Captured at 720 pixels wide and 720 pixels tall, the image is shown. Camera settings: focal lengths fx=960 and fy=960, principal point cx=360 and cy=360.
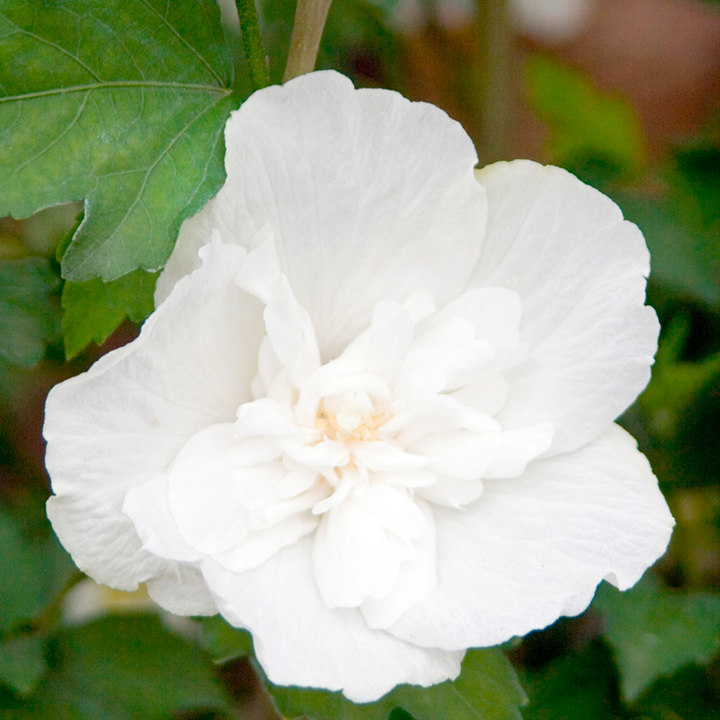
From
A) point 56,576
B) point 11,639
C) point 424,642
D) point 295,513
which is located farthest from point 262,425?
point 56,576

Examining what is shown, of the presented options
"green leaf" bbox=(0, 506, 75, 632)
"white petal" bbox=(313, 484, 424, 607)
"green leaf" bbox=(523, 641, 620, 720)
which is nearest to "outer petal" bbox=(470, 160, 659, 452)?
"white petal" bbox=(313, 484, 424, 607)

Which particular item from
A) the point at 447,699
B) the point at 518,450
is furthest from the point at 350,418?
the point at 447,699

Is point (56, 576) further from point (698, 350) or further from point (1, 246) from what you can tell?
point (698, 350)

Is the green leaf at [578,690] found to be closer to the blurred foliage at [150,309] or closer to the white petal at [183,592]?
the blurred foliage at [150,309]

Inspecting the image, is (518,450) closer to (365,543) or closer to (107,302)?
(365,543)

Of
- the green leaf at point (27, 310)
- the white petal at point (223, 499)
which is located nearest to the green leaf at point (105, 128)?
the white petal at point (223, 499)
